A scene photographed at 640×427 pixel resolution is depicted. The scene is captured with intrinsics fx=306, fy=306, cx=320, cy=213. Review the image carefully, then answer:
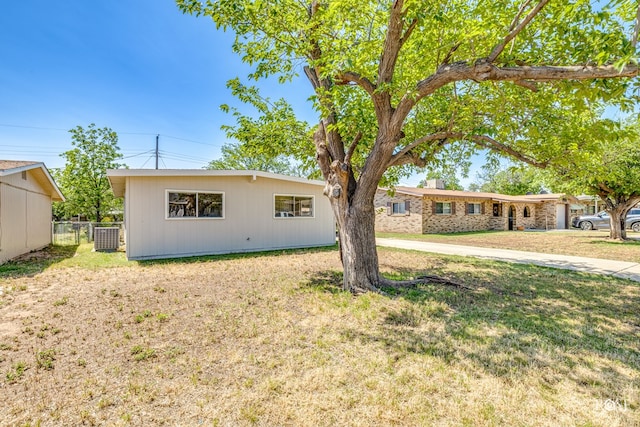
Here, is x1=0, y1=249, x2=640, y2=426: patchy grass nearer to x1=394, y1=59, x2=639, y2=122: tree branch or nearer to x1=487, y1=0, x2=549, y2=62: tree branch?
x1=394, y1=59, x2=639, y2=122: tree branch

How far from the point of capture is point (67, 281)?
6504 millimetres

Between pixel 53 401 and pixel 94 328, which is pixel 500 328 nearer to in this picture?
pixel 53 401

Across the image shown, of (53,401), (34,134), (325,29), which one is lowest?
(53,401)

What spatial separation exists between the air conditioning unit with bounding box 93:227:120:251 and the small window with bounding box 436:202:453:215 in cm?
1786

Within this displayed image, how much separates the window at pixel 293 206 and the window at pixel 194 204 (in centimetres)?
221

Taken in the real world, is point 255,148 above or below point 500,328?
above

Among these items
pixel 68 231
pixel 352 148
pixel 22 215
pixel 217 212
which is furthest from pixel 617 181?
pixel 68 231

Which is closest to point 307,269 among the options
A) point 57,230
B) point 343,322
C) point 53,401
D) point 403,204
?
point 343,322

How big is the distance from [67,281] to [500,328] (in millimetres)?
8107

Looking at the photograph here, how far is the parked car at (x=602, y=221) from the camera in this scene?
2080 cm

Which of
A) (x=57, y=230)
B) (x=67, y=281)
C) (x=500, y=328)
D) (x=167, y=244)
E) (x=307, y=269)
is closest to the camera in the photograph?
(x=500, y=328)

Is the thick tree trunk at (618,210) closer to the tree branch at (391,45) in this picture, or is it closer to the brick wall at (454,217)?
the brick wall at (454,217)

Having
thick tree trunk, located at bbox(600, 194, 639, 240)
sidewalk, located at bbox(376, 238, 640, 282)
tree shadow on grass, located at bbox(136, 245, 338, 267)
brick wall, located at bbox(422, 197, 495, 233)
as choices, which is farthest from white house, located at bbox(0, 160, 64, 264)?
thick tree trunk, located at bbox(600, 194, 639, 240)

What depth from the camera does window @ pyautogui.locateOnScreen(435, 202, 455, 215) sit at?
20.3 metres
